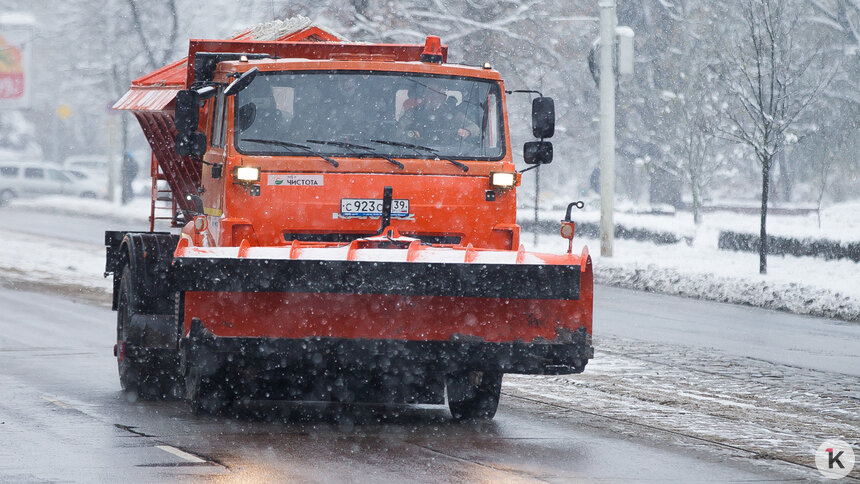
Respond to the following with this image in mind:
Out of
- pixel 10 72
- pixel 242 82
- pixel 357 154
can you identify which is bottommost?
pixel 357 154

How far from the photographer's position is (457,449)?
7.77 metres

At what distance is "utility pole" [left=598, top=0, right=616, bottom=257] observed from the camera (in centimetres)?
2517

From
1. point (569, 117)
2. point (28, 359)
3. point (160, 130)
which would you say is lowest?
point (28, 359)

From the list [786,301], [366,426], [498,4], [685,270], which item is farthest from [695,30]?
[366,426]

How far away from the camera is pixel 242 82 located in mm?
8922

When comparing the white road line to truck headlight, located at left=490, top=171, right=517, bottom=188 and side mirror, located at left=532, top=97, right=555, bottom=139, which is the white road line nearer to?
truck headlight, located at left=490, top=171, right=517, bottom=188

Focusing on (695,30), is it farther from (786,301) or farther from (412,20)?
(786,301)

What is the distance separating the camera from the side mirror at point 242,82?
8875mm

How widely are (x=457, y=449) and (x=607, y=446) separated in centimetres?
94

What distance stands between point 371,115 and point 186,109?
1306mm

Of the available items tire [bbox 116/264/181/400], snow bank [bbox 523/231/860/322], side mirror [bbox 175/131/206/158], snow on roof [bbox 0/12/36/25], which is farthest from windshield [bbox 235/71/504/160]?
snow on roof [bbox 0/12/36/25]

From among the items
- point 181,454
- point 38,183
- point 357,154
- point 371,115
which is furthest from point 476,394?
point 38,183

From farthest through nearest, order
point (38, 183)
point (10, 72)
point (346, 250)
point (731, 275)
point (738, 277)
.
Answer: point (38, 183)
point (10, 72)
point (731, 275)
point (738, 277)
point (346, 250)

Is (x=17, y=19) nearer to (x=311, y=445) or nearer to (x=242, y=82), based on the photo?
(x=242, y=82)
